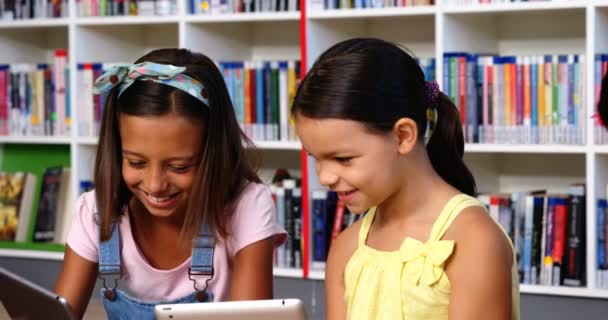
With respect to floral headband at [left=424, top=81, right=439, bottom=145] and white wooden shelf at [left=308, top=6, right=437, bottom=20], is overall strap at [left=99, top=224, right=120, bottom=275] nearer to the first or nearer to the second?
floral headband at [left=424, top=81, right=439, bottom=145]

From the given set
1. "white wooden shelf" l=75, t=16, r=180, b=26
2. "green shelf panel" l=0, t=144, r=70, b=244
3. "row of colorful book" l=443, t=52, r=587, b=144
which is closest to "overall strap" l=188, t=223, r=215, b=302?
"row of colorful book" l=443, t=52, r=587, b=144

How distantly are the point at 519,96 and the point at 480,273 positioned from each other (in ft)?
5.21

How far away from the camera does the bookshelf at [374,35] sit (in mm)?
2859

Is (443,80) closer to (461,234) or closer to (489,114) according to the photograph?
(489,114)

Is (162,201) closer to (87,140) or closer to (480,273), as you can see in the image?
(480,273)

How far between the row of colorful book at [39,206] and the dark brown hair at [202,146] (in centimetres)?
175

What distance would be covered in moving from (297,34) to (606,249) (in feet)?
4.20

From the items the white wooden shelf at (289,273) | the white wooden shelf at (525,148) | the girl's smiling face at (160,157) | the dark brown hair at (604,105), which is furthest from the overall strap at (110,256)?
the white wooden shelf at (289,273)

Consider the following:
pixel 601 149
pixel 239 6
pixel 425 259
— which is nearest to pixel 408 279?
pixel 425 259

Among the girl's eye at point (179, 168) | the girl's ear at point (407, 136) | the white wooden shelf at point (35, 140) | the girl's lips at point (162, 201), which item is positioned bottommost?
the girl's lips at point (162, 201)

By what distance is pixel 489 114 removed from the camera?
2980 millimetres

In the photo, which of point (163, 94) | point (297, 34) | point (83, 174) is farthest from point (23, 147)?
point (163, 94)

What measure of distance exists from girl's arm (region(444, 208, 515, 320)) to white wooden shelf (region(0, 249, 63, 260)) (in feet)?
7.50

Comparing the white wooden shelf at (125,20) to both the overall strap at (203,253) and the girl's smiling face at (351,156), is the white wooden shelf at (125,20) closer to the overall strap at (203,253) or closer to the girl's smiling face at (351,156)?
the overall strap at (203,253)
